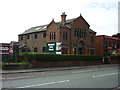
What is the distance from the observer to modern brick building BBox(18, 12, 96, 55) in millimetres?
40719

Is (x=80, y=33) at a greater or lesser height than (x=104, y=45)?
greater

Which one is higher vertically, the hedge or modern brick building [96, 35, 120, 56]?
modern brick building [96, 35, 120, 56]

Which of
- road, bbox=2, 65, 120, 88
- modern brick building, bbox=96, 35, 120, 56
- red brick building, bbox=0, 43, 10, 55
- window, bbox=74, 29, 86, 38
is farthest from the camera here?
modern brick building, bbox=96, 35, 120, 56

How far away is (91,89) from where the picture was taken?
908cm

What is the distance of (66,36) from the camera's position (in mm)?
41312

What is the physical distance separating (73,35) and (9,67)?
2337cm

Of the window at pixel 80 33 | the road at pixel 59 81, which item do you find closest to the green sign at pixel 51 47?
the window at pixel 80 33

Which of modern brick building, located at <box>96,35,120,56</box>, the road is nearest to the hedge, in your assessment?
the road

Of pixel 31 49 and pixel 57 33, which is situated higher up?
pixel 57 33

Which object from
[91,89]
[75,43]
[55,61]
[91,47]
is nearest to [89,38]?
[91,47]

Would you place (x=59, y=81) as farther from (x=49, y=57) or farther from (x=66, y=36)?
(x=66, y=36)

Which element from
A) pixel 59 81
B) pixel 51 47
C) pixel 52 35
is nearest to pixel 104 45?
pixel 52 35

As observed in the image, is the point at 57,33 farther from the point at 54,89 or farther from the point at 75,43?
the point at 54,89

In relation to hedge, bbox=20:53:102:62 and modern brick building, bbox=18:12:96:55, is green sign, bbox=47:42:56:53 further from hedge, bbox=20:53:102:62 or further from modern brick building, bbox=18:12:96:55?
modern brick building, bbox=18:12:96:55
